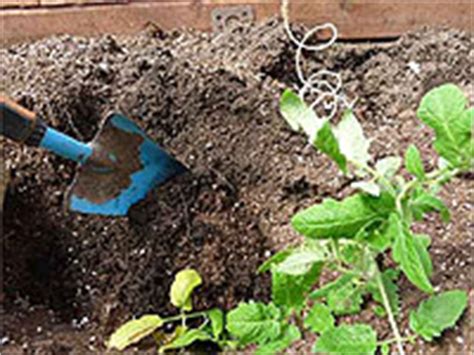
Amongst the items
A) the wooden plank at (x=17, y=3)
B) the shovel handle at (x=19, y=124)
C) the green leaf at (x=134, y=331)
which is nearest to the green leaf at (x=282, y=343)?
the green leaf at (x=134, y=331)

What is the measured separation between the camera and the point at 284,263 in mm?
1209

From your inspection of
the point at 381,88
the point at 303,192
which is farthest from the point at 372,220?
the point at 381,88

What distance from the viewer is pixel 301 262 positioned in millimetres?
1205

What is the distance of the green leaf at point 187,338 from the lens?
1.40m

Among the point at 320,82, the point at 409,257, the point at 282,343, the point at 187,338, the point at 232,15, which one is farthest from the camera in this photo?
the point at 232,15

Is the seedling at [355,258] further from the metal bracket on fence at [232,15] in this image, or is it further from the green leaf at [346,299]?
the metal bracket on fence at [232,15]

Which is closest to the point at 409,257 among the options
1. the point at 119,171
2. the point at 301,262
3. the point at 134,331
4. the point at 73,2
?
the point at 301,262

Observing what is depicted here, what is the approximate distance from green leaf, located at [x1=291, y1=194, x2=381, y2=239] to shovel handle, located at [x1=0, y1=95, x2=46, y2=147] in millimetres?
554

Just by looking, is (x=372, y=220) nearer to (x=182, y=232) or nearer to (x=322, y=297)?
(x=322, y=297)

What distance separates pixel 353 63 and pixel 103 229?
731 mm

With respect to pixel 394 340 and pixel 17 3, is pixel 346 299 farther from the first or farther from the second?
pixel 17 3

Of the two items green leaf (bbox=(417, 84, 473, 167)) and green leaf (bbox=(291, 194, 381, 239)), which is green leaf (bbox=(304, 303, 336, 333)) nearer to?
green leaf (bbox=(291, 194, 381, 239))

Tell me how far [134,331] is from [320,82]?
0.70 m

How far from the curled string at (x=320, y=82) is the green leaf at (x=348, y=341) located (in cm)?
61
